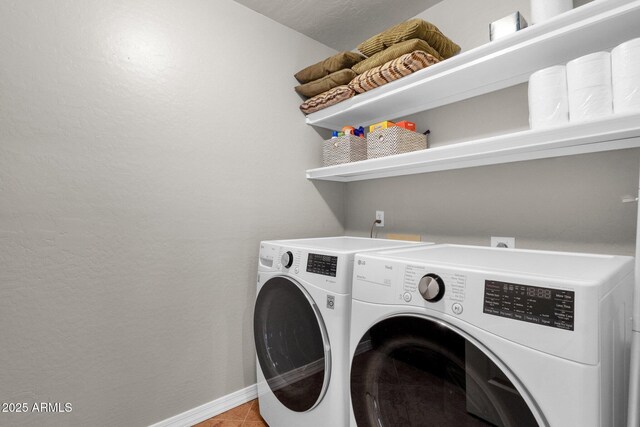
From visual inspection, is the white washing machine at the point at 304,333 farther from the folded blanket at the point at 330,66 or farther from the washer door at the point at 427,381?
the folded blanket at the point at 330,66

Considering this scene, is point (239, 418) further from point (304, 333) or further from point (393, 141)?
point (393, 141)

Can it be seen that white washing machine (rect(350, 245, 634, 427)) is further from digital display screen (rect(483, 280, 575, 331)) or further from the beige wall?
the beige wall

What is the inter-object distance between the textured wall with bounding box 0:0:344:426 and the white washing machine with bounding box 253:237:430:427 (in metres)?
0.31

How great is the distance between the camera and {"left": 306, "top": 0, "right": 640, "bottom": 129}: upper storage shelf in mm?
936

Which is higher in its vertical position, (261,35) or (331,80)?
(261,35)

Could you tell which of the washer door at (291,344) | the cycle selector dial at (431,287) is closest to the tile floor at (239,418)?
the washer door at (291,344)

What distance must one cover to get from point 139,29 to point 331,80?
960mm

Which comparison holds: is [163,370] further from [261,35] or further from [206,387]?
[261,35]

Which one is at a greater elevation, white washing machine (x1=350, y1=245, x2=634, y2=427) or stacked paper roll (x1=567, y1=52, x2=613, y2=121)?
stacked paper roll (x1=567, y1=52, x2=613, y2=121)

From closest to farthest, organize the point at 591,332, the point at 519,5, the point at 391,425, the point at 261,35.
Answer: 1. the point at 591,332
2. the point at 391,425
3. the point at 519,5
4. the point at 261,35

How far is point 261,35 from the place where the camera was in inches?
68.4

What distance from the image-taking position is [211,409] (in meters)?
1.51

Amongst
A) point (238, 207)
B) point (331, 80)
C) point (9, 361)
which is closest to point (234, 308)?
point (238, 207)

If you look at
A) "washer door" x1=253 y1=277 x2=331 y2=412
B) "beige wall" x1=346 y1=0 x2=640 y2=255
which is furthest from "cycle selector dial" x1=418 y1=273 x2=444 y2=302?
"beige wall" x1=346 y1=0 x2=640 y2=255
